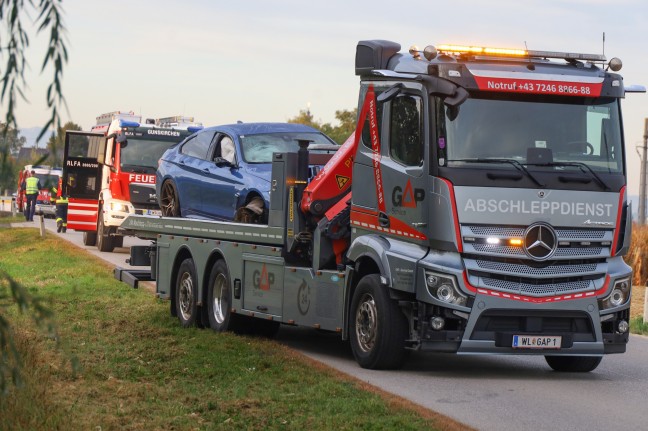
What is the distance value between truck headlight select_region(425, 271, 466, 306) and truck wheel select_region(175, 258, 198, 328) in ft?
16.5

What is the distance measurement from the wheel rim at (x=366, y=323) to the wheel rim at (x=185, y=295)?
158 inches

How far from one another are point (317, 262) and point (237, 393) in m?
3.21

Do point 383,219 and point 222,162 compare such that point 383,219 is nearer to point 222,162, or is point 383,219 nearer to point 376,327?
point 376,327

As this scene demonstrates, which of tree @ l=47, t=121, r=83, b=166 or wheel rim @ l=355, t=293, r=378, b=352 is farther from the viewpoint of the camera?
wheel rim @ l=355, t=293, r=378, b=352

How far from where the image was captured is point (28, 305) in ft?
16.8

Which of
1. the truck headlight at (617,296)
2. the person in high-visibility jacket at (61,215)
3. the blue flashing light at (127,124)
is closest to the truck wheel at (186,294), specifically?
the truck headlight at (617,296)

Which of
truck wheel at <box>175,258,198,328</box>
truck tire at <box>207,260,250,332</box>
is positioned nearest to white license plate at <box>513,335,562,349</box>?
truck tire at <box>207,260,250,332</box>

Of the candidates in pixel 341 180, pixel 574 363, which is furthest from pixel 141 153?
pixel 574 363

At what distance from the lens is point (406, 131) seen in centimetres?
1173

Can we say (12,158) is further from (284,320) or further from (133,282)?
(133,282)

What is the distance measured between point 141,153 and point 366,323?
17813 millimetres

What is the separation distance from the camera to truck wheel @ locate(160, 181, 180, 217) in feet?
59.2

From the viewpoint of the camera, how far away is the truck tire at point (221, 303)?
1495cm

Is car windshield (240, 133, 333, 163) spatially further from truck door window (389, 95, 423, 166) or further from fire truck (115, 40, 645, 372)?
truck door window (389, 95, 423, 166)
